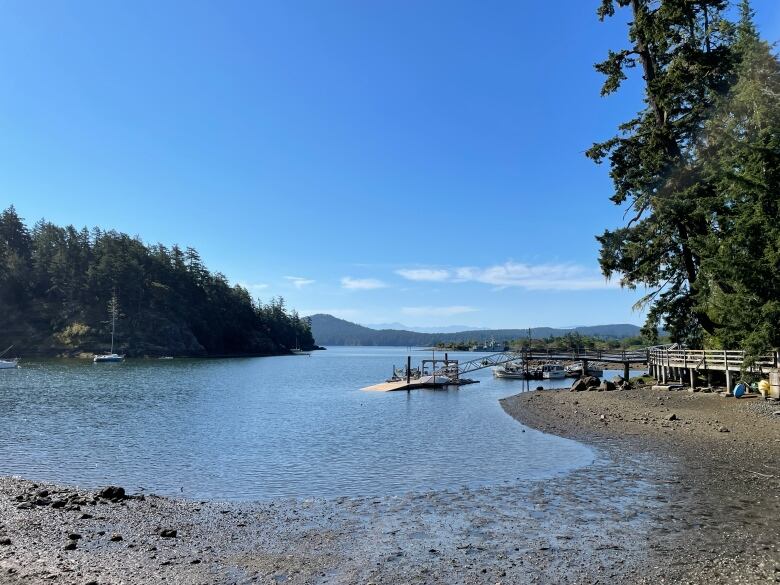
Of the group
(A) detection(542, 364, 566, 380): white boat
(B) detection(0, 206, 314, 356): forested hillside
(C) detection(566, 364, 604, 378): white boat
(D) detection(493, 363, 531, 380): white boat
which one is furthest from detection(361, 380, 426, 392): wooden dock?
(B) detection(0, 206, 314, 356): forested hillside

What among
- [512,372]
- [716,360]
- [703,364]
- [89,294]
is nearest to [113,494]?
[716,360]

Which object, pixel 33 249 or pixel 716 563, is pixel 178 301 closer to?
pixel 33 249

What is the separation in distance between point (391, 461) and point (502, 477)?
A: 4.88m

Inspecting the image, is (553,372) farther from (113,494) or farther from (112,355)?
(112,355)

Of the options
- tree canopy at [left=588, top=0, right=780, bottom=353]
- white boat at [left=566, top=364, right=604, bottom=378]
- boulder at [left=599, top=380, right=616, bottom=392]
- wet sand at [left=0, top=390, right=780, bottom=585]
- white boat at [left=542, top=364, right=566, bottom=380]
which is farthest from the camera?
white boat at [left=566, top=364, right=604, bottom=378]

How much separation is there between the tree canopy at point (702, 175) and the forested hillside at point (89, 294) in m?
125

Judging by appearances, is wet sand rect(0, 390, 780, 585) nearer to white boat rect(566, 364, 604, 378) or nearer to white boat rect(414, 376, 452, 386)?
white boat rect(414, 376, 452, 386)

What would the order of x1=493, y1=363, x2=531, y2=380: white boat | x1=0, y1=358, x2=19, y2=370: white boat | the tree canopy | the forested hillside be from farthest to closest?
the forested hillside
x1=0, y1=358, x2=19, y2=370: white boat
x1=493, y1=363, x2=531, y2=380: white boat
the tree canopy

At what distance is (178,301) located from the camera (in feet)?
500

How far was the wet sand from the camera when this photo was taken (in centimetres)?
881

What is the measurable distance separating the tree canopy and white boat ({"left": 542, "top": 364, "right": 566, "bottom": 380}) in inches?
1469

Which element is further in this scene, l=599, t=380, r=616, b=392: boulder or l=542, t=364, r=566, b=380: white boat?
l=542, t=364, r=566, b=380: white boat

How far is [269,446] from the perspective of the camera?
938 inches

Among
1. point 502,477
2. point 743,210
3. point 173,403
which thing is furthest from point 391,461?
point 173,403
